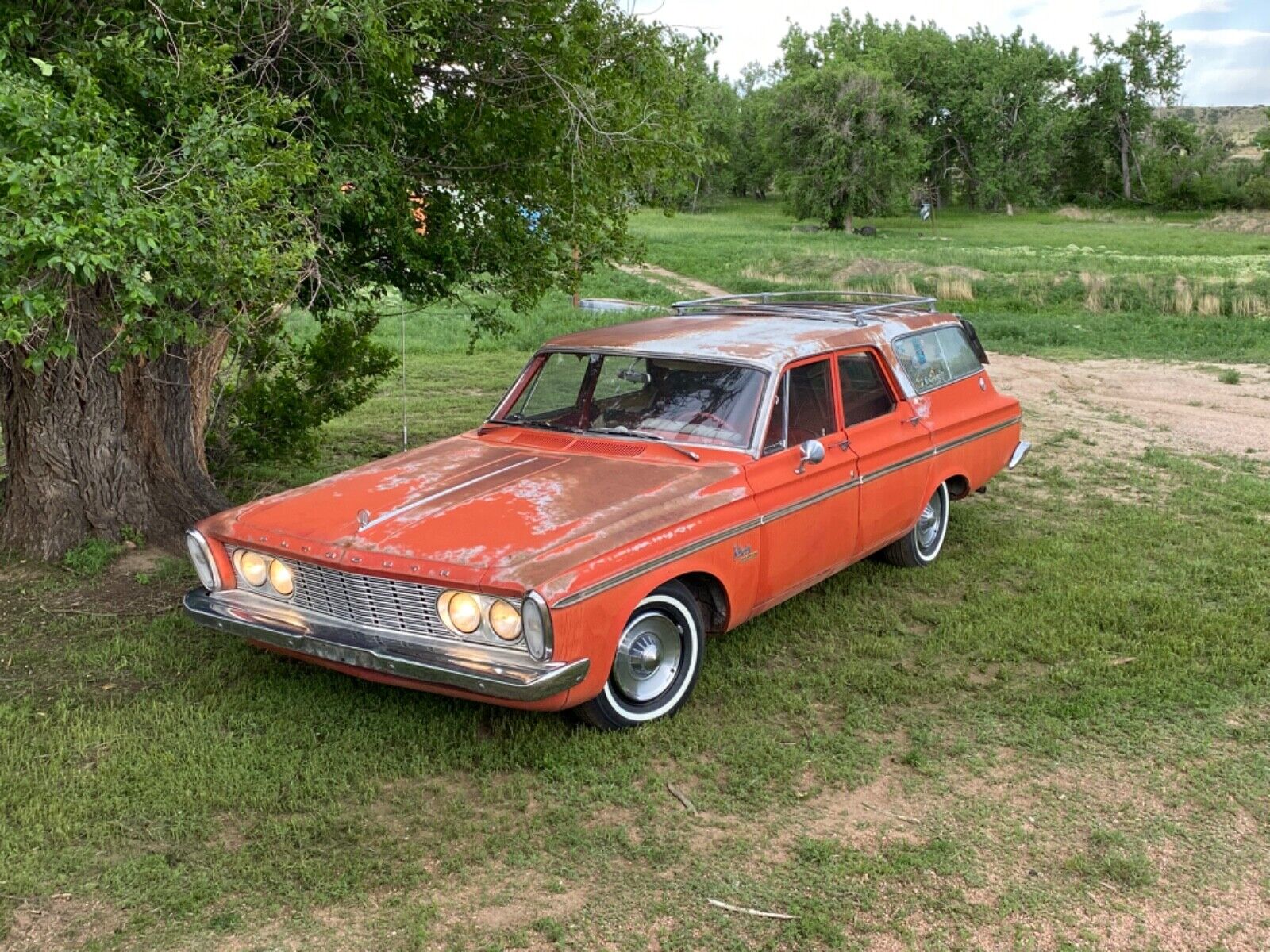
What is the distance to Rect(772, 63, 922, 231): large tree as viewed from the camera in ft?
164

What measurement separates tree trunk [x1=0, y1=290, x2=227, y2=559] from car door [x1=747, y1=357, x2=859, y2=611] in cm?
368

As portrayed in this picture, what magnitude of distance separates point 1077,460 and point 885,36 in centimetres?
7687

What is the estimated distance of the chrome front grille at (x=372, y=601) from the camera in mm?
4301

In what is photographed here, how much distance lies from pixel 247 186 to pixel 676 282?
2515 cm

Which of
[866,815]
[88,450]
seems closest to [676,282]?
[88,450]

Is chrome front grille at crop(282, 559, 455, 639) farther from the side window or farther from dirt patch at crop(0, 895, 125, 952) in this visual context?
the side window

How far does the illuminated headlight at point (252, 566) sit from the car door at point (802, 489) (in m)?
2.17

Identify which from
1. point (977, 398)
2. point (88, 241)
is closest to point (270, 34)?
point (88, 241)

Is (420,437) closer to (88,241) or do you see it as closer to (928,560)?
(928,560)

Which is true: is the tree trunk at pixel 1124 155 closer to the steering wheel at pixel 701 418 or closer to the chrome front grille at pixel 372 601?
the steering wheel at pixel 701 418

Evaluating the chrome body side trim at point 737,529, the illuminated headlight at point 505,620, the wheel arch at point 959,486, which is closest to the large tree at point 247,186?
the illuminated headlight at point 505,620

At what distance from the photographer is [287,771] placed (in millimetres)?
4270

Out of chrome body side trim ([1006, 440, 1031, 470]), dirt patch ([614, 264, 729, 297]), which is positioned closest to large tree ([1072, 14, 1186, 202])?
dirt patch ([614, 264, 729, 297])

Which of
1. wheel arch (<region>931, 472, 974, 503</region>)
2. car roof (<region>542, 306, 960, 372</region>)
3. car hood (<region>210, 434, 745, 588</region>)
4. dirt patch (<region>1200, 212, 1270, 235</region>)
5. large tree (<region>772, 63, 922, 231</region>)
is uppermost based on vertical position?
large tree (<region>772, 63, 922, 231</region>)
